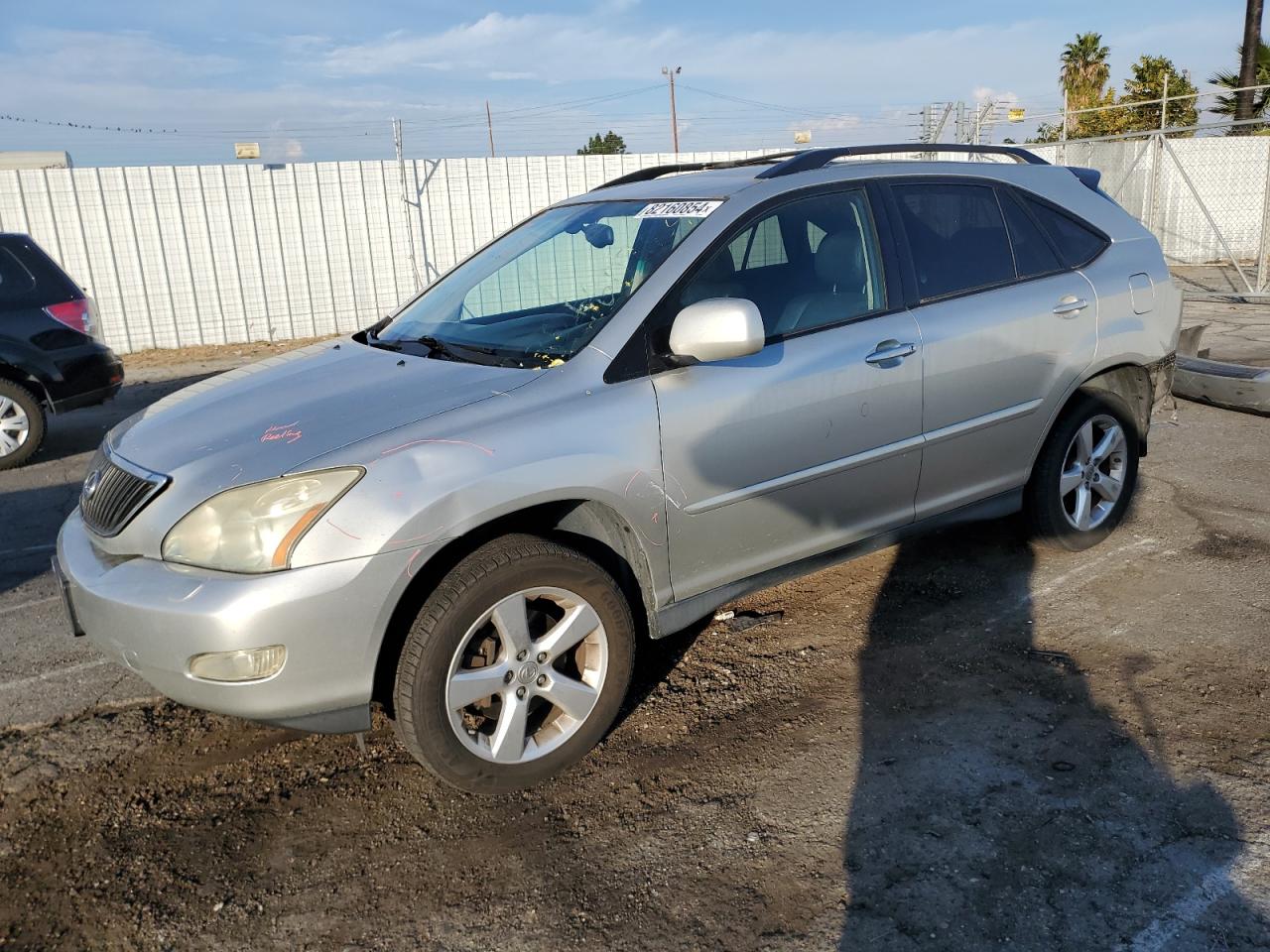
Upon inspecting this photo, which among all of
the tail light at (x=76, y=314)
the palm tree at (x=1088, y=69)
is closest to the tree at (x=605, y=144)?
the palm tree at (x=1088, y=69)

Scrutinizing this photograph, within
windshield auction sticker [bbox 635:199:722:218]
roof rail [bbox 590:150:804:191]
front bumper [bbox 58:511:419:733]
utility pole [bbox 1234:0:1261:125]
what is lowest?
front bumper [bbox 58:511:419:733]

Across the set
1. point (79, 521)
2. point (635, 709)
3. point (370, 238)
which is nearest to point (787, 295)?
point (635, 709)

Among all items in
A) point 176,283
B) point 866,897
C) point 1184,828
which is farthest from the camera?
point 176,283

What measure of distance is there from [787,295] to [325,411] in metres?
1.66

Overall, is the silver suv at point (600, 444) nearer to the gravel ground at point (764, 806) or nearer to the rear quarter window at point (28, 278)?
the gravel ground at point (764, 806)

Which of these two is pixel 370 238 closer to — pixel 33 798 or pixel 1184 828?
pixel 33 798

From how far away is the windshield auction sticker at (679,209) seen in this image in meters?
3.55

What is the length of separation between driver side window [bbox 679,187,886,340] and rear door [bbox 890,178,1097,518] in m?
0.21

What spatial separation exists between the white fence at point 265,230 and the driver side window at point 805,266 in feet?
36.5

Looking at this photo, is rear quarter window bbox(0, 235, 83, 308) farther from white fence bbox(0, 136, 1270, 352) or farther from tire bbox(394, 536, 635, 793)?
tire bbox(394, 536, 635, 793)

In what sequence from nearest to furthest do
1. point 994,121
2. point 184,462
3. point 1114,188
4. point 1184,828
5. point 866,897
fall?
point 866,897 → point 1184,828 → point 184,462 → point 994,121 → point 1114,188

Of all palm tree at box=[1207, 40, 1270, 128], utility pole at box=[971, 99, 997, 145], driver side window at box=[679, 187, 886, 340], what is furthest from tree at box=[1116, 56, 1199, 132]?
driver side window at box=[679, 187, 886, 340]

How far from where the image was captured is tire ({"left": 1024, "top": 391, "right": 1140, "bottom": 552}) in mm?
4398

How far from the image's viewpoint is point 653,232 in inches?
143
